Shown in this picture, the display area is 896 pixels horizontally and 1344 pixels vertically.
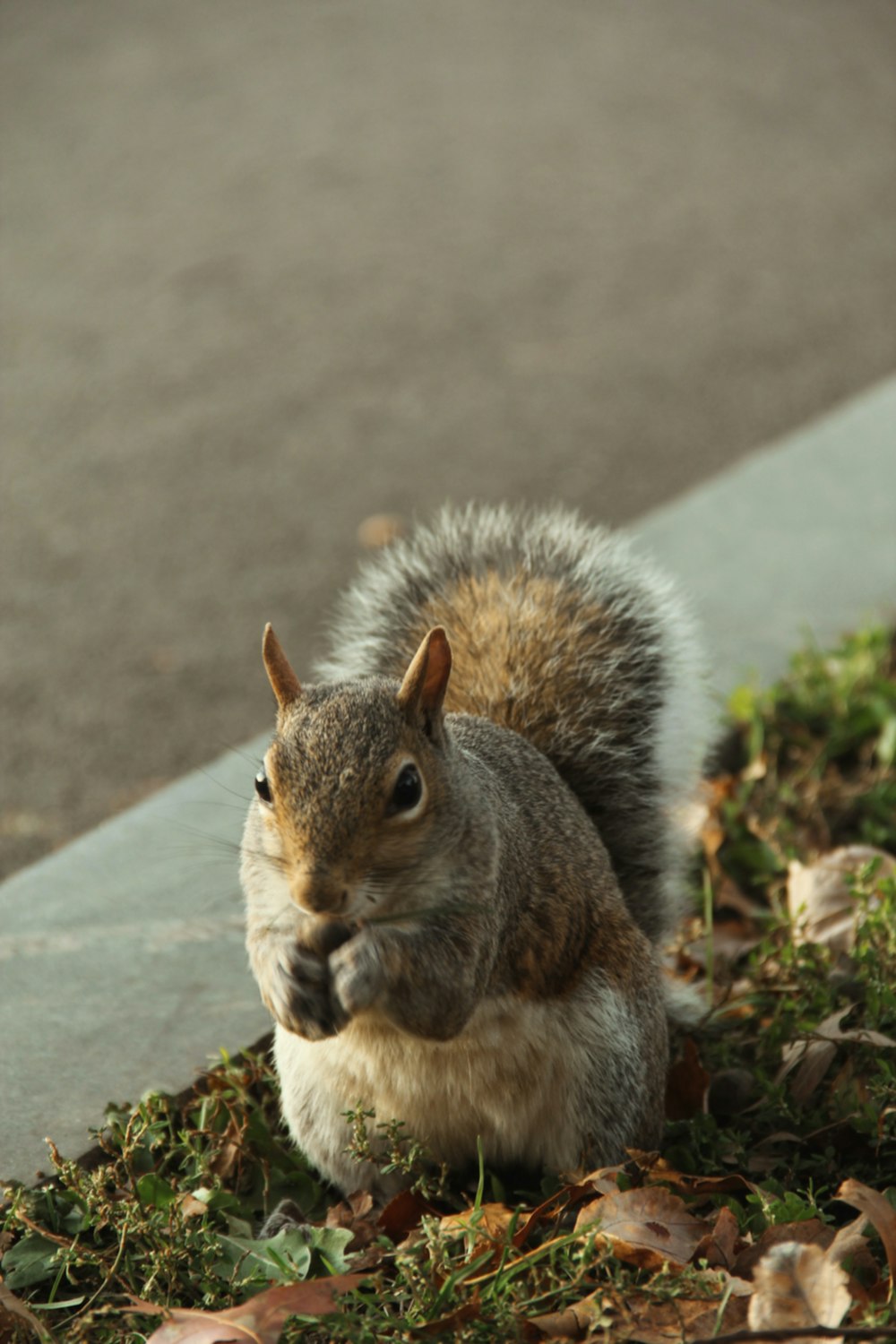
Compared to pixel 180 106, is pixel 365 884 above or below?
below

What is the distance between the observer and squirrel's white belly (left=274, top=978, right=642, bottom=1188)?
1.75 metres

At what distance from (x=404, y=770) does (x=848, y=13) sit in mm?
7109

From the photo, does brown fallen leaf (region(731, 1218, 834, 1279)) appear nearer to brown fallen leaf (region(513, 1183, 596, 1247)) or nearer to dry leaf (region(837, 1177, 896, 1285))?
dry leaf (region(837, 1177, 896, 1285))

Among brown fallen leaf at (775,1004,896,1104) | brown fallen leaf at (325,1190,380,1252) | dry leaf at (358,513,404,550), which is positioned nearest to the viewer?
brown fallen leaf at (325,1190,380,1252)

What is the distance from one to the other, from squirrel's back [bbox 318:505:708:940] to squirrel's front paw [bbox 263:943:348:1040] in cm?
59

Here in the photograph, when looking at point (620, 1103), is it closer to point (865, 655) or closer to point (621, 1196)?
point (621, 1196)

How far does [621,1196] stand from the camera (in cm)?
172

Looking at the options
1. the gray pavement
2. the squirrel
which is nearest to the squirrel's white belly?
the squirrel

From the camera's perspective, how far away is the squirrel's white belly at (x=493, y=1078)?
1.75 m

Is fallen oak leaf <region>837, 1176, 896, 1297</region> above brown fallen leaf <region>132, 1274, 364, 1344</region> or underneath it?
underneath

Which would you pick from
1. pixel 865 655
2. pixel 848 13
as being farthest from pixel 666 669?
pixel 848 13

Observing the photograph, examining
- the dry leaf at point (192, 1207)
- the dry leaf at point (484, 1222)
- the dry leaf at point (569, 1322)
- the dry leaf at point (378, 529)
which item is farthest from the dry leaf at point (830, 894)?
the dry leaf at point (378, 529)

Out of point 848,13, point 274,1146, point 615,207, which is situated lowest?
point 274,1146

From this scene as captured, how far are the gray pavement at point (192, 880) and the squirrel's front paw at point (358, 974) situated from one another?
31 centimetres
